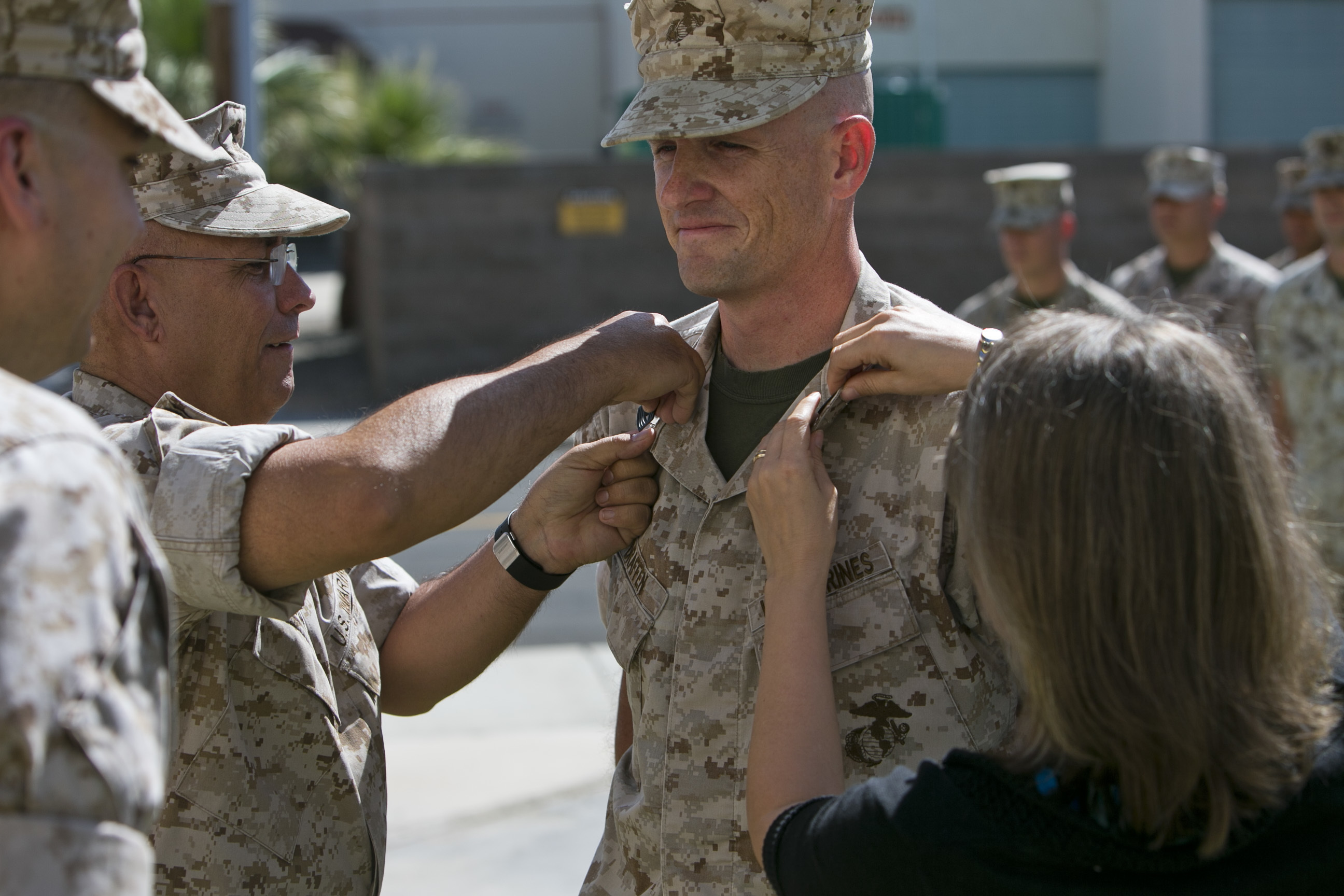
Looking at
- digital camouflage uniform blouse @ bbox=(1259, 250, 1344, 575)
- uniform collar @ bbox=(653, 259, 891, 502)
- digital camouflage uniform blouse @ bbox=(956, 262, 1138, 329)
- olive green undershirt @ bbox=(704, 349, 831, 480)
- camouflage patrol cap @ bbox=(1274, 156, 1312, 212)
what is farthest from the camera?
camouflage patrol cap @ bbox=(1274, 156, 1312, 212)

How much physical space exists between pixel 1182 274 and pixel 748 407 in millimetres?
6038

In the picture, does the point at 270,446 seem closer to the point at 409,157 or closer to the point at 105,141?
the point at 105,141

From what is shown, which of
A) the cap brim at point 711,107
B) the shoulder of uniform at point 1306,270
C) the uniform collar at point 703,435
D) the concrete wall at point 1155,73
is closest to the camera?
the cap brim at point 711,107

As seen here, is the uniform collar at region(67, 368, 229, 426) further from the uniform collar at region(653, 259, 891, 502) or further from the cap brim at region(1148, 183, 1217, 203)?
the cap brim at region(1148, 183, 1217, 203)

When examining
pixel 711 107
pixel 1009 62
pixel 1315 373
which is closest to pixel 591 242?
pixel 1315 373

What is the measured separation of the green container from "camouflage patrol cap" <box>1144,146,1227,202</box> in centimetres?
802

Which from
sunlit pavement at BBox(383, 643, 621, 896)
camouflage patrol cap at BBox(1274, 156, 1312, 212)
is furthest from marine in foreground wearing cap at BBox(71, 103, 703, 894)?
camouflage patrol cap at BBox(1274, 156, 1312, 212)

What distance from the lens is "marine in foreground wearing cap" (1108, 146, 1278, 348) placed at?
24.1ft

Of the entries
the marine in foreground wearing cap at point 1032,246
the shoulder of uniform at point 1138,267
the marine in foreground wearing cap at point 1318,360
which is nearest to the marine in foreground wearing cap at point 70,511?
the marine in foreground wearing cap at point 1318,360

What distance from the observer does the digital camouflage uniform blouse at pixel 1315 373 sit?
19.9ft

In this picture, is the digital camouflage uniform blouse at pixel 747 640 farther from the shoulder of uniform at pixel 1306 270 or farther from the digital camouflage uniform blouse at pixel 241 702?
the shoulder of uniform at pixel 1306 270

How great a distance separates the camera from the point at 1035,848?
4.68 ft

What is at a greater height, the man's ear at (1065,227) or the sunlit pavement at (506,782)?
the man's ear at (1065,227)

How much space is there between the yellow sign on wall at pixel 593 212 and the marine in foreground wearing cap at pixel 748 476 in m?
11.0
